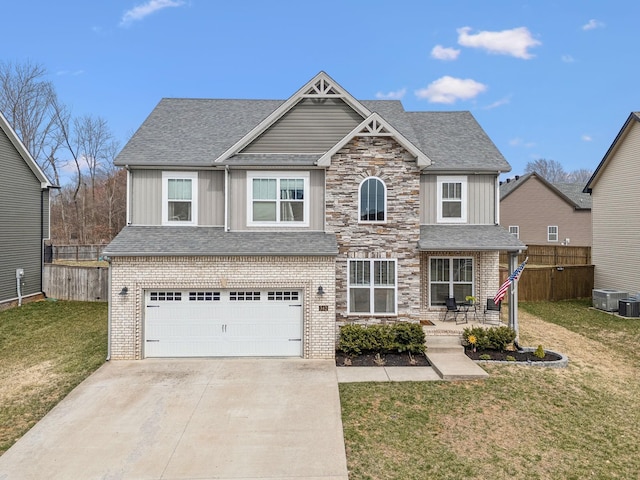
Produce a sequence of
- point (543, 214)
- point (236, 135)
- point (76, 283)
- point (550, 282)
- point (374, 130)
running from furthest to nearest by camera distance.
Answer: point (543, 214) → point (550, 282) → point (76, 283) → point (236, 135) → point (374, 130)

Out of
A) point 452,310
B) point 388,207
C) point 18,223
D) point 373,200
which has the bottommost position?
point 452,310

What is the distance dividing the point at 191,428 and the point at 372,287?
7120mm

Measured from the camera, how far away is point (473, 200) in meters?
14.2

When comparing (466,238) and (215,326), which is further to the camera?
(466,238)

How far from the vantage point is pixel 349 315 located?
12898 millimetres

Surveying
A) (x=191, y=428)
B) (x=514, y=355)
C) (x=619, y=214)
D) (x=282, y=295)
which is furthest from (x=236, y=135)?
(x=619, y=214)

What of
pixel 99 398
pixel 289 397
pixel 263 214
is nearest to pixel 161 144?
pixel 263 214

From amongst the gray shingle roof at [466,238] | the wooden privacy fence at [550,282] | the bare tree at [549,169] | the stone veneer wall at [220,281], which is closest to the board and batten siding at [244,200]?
the stone veneer wall at [220,281]

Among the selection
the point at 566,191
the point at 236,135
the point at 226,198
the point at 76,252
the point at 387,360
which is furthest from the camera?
the point at 566,191

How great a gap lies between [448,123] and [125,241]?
44.8 feet

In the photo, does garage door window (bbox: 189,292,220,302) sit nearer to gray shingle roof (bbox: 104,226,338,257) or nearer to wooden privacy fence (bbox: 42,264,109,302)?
gray shingle roof (bbox: 104,226,338,257)

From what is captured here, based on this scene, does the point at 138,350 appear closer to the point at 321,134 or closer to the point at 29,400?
the point at 29,400

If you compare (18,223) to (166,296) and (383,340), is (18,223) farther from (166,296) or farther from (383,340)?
(383,340)

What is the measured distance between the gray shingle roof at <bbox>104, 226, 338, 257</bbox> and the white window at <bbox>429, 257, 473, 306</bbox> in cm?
414
